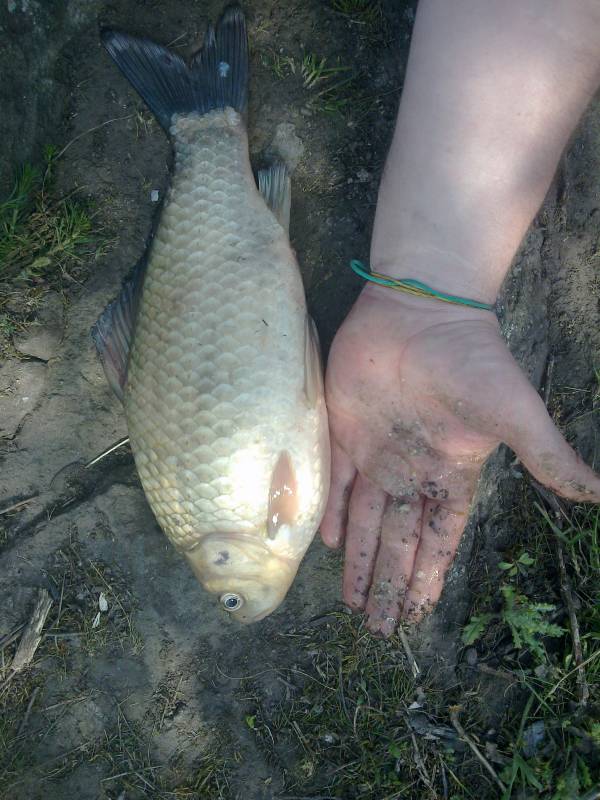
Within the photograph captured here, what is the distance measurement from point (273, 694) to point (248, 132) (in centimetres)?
214

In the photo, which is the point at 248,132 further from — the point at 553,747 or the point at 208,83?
the point at 553,747

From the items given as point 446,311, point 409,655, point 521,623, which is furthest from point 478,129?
point 409,655

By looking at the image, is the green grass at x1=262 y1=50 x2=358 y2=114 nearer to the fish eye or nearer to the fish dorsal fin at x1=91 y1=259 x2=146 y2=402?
the fish dorsal fin at x1=91 y1=259 x2=146 y2=402

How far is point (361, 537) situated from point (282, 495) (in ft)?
1.32

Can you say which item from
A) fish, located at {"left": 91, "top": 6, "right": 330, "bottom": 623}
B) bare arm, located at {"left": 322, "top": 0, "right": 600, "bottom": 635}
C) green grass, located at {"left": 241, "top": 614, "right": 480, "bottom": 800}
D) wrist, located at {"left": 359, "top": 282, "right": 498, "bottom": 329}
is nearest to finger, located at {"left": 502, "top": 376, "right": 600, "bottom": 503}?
bare arm, located at {"left": 322, "top": 0, "right": 600, "bottom": 635}

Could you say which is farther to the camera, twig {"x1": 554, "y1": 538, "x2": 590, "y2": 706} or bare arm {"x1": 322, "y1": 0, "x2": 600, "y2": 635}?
twig {"x1": 554, "y1": 538, "x2": 590, "y2": 706}

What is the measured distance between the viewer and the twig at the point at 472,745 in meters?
2.32

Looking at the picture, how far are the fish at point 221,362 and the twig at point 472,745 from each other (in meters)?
0.91

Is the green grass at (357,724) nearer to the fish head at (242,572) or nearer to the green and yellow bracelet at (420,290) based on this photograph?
the fish head at (242,572)

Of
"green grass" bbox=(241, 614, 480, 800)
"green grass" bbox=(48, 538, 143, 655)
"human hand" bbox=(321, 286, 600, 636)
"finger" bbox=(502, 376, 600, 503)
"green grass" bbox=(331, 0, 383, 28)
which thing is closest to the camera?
"finger" bbox=(502, 376, 600, 503)

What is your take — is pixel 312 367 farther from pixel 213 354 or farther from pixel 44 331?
pixel 44 331

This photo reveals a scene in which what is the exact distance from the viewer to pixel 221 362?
1.89 meters

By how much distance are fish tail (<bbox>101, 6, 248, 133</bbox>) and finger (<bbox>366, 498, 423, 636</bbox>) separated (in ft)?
4.75

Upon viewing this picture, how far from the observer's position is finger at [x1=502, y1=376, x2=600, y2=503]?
5.37 feet
